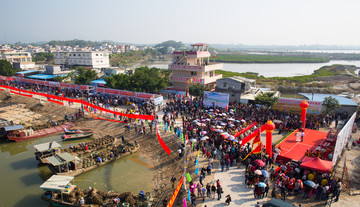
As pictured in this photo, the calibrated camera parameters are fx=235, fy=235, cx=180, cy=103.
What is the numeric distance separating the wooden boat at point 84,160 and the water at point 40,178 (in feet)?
1.41

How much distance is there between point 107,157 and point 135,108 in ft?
36.0

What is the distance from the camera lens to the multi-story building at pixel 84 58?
67062mm

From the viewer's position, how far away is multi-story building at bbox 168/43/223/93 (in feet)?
123

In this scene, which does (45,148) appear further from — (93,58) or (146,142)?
(93,58)

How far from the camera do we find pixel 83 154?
21.0 metres

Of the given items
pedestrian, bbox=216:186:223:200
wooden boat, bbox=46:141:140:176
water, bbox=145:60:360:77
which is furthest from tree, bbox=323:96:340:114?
water, bbox=145:60:360:77

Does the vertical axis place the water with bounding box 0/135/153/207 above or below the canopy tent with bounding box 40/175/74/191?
below

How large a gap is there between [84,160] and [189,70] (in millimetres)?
23589

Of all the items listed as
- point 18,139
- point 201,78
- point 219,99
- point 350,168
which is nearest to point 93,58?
point 201,78

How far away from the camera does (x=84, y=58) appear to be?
67875 mm

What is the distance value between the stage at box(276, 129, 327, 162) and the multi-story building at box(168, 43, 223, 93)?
1840 cm

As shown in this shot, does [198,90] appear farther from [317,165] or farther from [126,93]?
[317,165]

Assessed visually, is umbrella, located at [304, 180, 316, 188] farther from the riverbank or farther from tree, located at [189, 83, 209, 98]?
tree, located at [189, 83, 209, 98]

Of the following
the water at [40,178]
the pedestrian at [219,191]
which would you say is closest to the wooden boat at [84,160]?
the water at [40,178]
